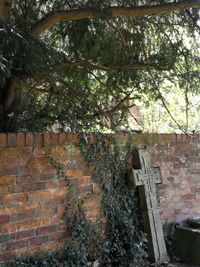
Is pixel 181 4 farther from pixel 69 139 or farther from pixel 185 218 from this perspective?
pixel 185 218

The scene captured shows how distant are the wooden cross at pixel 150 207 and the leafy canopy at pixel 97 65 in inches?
26.5

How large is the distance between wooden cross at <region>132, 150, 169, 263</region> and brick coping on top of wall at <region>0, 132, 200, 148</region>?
228mm

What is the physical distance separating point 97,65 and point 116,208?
1.73m

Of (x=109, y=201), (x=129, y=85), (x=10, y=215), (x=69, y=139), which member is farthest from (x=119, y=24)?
(x=10, y=215)

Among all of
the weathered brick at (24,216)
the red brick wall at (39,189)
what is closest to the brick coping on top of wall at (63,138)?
the red brick wall at (39,189)

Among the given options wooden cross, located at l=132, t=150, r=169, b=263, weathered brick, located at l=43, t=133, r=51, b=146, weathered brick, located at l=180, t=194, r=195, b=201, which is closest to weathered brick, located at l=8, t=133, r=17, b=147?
weathered brick, located at l=43, t=133, r=51, b=146

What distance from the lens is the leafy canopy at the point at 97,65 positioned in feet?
14.7

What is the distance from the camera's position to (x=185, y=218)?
5820 millimetres

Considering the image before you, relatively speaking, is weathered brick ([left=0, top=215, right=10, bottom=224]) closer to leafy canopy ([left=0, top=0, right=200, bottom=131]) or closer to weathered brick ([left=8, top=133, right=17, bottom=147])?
weathered brick ([left=8, top=133, right=17, bottom=147])

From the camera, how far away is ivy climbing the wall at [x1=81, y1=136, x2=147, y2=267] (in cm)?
473

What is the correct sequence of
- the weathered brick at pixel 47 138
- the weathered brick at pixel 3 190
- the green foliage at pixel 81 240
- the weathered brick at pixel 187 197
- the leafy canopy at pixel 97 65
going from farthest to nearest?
the weathered brick at pixel 187 197, the leafy canopy at pixel 97 65, the green foliage at pixel 81 240, the weathered brick at pixel 47 138, the weathered brick at pixel 3 190

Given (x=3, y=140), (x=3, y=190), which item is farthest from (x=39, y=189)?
(x=3, y=140)

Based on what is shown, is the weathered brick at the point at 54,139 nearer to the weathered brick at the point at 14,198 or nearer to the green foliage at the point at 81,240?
the weathered brick at the point at 14,198

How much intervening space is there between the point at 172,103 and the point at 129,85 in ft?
9.28
